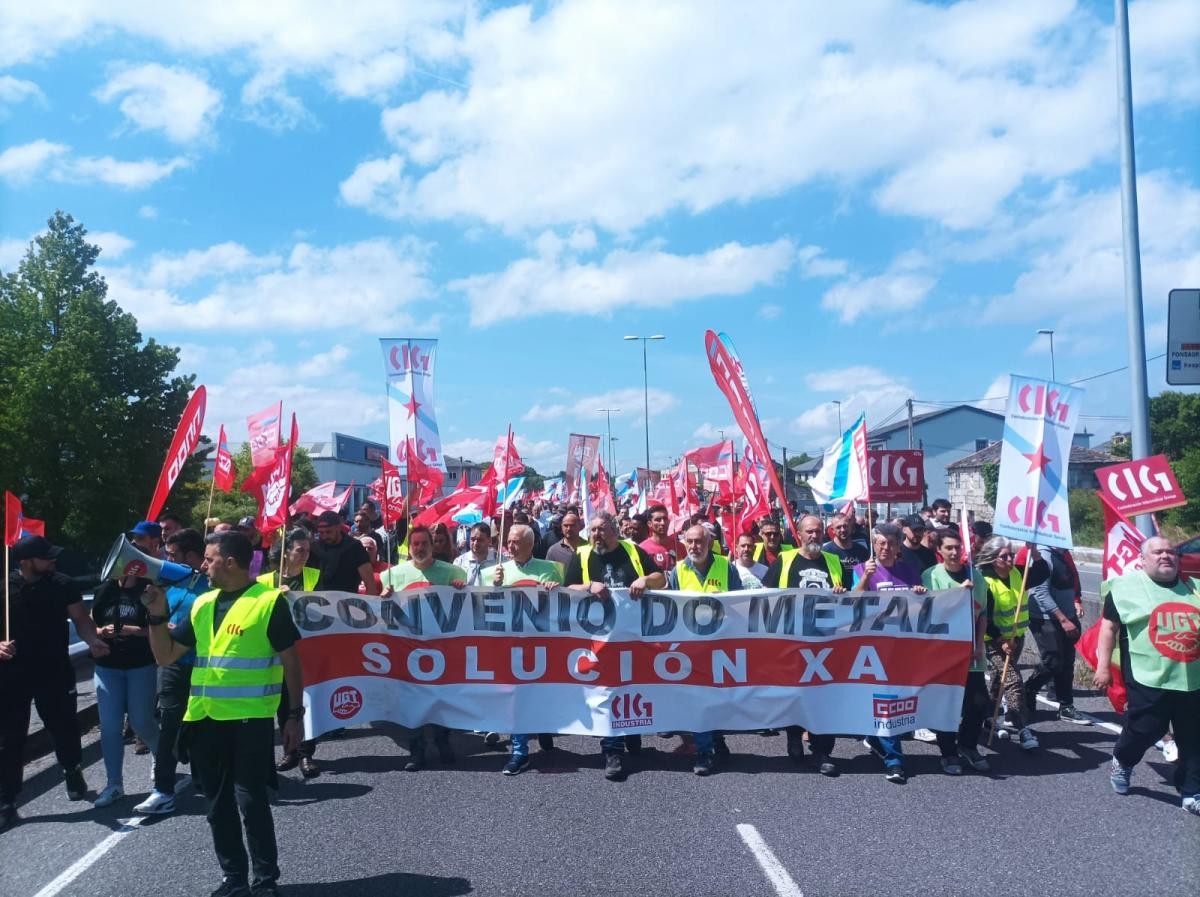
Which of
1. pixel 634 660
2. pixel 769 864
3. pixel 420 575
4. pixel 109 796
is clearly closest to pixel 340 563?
pixel 420 575

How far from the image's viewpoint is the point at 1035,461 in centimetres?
693

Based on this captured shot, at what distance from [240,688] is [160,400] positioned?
88.7ft

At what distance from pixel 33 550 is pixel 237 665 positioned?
7.74ft

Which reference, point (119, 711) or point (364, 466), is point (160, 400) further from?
point (364, 466)

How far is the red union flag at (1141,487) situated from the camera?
7.18m

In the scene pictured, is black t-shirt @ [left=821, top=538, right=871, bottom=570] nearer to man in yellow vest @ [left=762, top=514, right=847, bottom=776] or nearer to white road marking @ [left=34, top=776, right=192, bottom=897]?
man in yellow vest @ [left=762, top=514, right=847, bottom=776]

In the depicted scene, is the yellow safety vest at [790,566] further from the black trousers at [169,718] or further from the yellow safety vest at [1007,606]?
the black trousers at [169,718]

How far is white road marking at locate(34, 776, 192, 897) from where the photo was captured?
14.9ft

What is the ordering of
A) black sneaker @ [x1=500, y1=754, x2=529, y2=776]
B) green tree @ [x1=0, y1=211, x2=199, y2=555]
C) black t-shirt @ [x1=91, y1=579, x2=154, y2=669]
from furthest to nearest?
green tree @ [x1=0, y1=211, x2=199, y2=555], black sneaker @ [x1=500, y1=754, x2=529, y2=776], black t-shirt @ [x1=91, y1=579, x2=154, y2=669]

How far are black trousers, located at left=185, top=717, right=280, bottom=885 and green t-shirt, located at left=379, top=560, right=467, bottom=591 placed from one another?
8.57 ft

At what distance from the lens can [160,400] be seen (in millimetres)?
28328

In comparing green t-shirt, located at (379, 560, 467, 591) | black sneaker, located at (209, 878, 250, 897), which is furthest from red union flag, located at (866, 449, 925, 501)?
black sneaker, located at (209, 878, 250, 897)

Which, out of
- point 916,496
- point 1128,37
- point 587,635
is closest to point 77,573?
point 587,635

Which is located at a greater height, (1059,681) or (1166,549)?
(1166,549)
